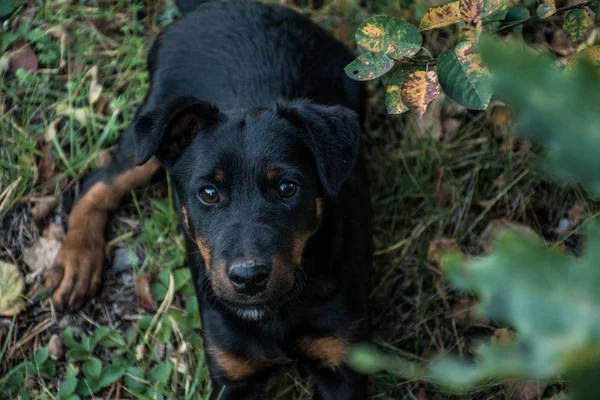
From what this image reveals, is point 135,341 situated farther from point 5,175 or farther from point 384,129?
point 384,129

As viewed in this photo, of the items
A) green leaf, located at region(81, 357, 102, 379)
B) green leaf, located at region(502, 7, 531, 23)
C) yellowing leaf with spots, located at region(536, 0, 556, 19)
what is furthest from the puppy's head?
green leaf, located at region(81, 357, 102, 379)

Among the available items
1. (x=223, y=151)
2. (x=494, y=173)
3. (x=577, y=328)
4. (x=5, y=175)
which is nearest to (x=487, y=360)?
(x=577, y=328)

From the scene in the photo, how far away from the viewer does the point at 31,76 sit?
16.5 ft

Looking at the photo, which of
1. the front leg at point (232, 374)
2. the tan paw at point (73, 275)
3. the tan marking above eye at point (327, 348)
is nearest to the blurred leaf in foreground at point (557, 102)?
the tan marking above eye at point (327, 348)

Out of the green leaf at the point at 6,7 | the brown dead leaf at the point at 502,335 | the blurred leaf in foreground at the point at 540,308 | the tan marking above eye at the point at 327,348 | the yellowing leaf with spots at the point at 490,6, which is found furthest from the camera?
the green leaf at the point at 6,7

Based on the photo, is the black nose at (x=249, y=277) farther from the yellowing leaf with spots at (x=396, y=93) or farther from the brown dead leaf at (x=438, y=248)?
the brown dead leaf at (x=438, y=248)

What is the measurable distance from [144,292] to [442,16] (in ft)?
8.12

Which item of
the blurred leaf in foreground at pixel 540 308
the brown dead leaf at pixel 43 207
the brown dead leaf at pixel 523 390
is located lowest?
the brown dead leaf at pixel 43 207

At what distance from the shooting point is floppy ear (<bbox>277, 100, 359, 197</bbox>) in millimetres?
3146

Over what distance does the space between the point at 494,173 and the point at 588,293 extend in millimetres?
3780

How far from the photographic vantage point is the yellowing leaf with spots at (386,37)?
9.05ft

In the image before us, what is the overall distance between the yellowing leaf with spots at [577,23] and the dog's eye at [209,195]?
158 centimetres

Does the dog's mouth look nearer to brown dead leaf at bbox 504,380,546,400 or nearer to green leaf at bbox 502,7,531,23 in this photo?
brown dead leaf at bbox 504,380,546,400

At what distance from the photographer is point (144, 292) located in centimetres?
433
